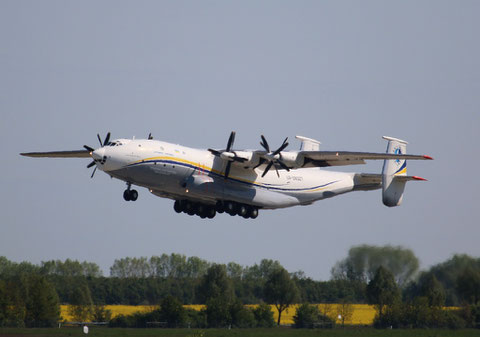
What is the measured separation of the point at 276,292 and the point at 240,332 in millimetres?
8961

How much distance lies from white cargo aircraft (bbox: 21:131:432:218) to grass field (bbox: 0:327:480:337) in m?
6.48

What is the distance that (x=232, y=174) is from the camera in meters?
44.2

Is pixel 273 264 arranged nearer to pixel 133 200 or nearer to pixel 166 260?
pixel 166 260

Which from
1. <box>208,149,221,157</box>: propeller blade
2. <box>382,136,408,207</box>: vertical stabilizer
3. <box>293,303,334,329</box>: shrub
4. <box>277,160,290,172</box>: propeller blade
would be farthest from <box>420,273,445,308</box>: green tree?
<box>208,149,221,157</box>: propeller blade

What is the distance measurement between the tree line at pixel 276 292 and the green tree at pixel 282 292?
65 millimetres

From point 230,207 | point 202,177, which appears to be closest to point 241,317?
point 230,207

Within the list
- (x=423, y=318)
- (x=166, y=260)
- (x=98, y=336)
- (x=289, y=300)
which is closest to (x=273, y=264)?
(x=166, y=260)

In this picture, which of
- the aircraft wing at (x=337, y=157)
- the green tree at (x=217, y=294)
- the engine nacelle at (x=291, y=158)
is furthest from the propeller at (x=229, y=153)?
the green tree at (x=217, y=294)

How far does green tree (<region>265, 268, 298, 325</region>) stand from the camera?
184ft

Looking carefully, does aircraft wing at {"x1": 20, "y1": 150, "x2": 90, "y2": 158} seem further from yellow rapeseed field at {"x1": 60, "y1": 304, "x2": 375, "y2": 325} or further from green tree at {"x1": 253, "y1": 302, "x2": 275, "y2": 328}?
green tree at {"x1": 253, "y1": 302, "x2": 275, "y2": 328}

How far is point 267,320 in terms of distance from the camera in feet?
173

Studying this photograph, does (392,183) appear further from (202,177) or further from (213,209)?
(202,177)

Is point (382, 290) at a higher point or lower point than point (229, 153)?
lower

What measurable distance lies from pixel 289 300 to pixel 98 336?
15292 millimetres
